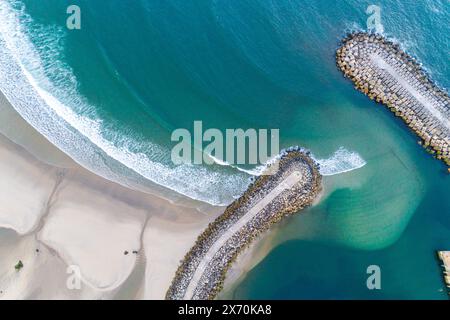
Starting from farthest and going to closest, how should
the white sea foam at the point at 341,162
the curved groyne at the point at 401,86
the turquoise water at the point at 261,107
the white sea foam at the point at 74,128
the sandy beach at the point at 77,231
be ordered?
1. the curved groyne at the point at 401,86
2. the white sea foam at the point at 341,162
3. the white sea foam at the point at 74,128
4. the turquoise water at the point at 261,107
5. the sandy beach at the point at 77,231

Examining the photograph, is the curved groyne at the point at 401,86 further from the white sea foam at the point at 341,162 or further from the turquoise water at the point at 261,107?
the white sea foam at the point at 341,162

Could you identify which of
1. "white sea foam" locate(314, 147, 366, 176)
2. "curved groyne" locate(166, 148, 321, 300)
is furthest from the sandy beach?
"white sea foam" locate(314, 147, 366, 176)

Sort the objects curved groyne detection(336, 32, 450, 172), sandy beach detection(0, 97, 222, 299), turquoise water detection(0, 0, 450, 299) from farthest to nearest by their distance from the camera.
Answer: curved groyne detection(336, 32, 450, 172)
turquoise water detection(0, 0, 450, 299)
sandy beach detection(0, 97, 222, 299)

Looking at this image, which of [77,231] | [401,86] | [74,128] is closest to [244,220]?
[77,231]

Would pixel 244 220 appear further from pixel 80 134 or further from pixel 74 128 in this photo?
pixel 74 128

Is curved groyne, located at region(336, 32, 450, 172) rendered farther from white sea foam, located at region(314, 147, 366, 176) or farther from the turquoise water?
white sea foam, located at region(314, 147, 366, 176)

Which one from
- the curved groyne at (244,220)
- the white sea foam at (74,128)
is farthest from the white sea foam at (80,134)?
the curved groyne at (244,220)
